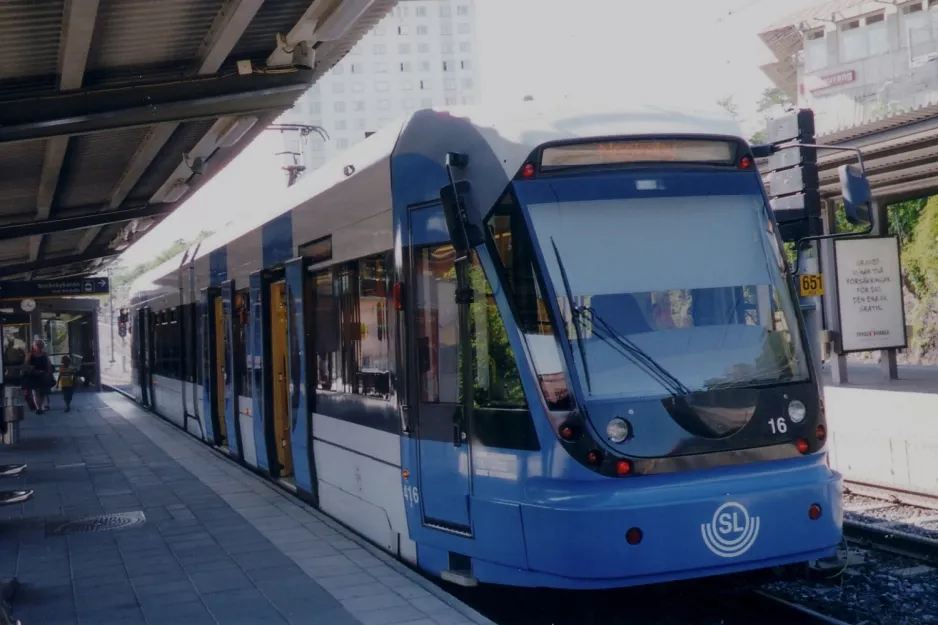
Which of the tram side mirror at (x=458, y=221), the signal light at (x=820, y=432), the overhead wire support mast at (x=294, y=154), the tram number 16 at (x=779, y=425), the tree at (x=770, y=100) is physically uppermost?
the tree at (x=770, y=100)

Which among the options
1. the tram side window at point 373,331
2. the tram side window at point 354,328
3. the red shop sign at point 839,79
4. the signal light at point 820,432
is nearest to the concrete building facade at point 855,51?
the red shop sign at point 839,79

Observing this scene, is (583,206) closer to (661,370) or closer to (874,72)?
(661,370)

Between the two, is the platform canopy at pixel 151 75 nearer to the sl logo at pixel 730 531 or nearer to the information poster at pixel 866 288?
the sl logo at pixel 730 531

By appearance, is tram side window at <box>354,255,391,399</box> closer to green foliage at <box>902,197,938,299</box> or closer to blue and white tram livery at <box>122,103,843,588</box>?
blue and white tram livery at <box>122,103,843,588</box>

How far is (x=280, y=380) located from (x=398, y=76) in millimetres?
105286

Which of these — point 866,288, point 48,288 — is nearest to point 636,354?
point 866,288

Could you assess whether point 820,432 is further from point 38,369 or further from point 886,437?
point 38,369

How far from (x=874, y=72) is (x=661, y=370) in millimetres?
46897

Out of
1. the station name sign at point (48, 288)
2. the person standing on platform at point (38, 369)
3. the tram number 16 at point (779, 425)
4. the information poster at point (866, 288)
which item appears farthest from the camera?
the station name sign at point (48, 288)

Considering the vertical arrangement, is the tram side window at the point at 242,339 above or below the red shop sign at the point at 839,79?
below

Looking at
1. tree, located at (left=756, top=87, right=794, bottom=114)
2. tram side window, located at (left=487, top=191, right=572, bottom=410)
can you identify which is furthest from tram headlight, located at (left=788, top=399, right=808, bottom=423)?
tree, located at (left=756, top=87, right=794, bottom=114)

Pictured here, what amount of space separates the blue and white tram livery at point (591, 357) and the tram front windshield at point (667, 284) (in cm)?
1

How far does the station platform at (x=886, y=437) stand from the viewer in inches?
430

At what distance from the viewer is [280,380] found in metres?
11.7
